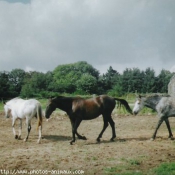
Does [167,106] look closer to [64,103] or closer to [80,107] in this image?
[80,107]

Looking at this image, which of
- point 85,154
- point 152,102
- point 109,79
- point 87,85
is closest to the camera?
point 85,154

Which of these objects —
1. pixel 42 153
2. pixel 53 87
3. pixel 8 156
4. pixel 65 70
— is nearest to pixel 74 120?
pixel 42 153

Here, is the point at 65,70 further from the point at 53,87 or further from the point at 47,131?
the point at 47,131

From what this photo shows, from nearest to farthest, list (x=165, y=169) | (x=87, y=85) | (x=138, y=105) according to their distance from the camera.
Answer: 1. (x=165, y=169)
2. (x=138, y=105)
3. (x=87, y=85)

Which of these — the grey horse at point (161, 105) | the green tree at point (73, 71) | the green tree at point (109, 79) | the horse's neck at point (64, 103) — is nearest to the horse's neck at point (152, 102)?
the grey horse at point (161, 105)

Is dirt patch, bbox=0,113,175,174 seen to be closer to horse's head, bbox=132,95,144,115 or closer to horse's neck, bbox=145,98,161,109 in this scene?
horse's head, bbox=132,95,144,115

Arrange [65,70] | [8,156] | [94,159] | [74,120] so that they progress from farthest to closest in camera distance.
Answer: [65,70], [74,120], [8,156], [94,159]

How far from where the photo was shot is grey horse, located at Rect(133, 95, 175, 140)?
11410 mm

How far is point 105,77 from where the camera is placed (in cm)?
8306

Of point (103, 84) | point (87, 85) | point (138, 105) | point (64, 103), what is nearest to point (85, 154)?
point (64, 103)

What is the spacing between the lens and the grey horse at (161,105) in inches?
449

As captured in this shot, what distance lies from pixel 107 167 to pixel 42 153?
2437 millimetres

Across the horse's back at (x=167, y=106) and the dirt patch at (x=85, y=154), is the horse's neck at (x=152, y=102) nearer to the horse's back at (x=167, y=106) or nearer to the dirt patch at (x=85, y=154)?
the horse's back at (x=167, y=106)

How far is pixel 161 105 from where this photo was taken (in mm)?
11508
